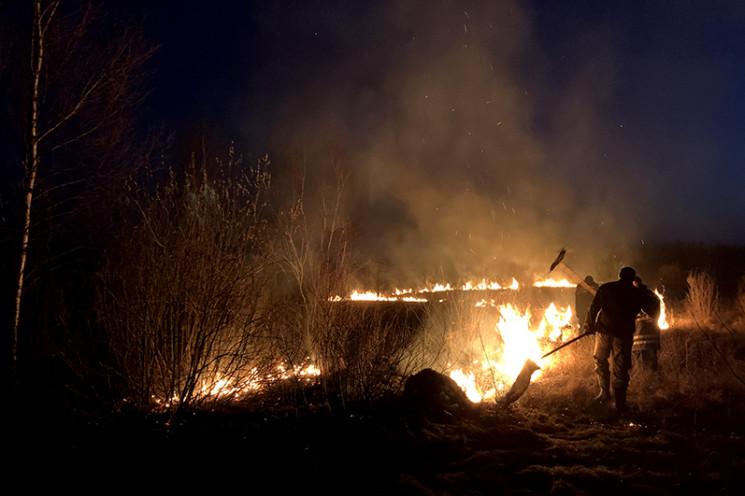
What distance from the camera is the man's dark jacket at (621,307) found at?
6.18 metres

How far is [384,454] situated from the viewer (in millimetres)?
4492

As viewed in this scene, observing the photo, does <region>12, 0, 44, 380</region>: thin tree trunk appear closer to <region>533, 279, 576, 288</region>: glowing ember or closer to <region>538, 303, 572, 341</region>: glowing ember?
<region>538, 303, 572, 341</region>: glowing ember

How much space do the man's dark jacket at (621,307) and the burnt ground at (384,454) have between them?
3.81 feet

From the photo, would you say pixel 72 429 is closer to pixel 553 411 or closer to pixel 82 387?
pixel 82 387

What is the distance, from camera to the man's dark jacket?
20.3 ft

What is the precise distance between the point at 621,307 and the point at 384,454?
389cm

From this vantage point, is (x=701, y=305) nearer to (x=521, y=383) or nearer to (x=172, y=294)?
(x=521, y=383)

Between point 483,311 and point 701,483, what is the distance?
528cm

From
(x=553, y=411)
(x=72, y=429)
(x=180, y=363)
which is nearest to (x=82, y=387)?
(x=72, y=429)

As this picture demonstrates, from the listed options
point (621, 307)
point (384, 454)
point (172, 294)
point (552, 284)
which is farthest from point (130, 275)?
point (552, 284)

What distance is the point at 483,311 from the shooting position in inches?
359

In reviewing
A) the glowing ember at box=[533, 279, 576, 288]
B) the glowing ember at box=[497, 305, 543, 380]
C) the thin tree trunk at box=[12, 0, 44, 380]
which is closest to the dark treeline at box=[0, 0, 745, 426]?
the thin tree trunk at box=[12, 0, 44, 380]

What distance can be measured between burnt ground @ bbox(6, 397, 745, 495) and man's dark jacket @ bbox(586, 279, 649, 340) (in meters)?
1.16

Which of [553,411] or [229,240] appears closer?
[229,240]
